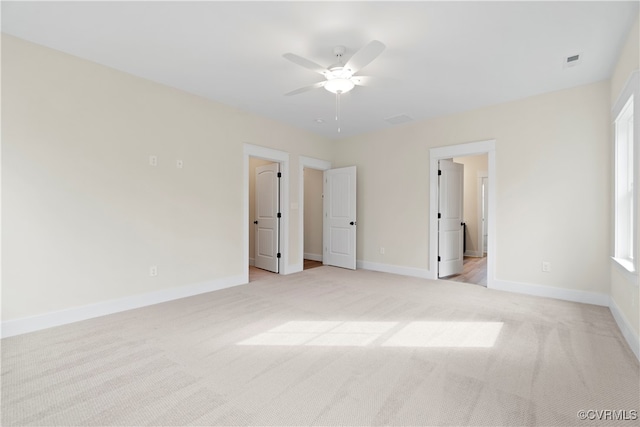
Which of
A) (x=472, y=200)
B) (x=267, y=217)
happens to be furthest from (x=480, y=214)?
(x=267, y=217)

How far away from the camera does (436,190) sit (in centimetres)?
510

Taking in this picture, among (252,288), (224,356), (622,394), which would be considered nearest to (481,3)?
(622,394)

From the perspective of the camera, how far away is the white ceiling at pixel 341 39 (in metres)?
2.38

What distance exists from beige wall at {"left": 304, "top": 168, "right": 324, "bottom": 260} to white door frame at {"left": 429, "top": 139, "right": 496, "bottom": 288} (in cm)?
273

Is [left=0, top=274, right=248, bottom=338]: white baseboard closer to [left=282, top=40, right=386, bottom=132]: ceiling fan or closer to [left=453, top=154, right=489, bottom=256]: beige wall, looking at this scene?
[left=282, top=40, right=386, bottom=132]: ceiling fan

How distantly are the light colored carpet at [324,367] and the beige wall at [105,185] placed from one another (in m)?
0.53

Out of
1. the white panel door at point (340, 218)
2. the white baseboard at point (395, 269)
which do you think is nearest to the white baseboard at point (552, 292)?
the white baseboard at point (395, 269)

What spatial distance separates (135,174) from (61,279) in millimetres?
1317

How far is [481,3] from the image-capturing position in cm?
228

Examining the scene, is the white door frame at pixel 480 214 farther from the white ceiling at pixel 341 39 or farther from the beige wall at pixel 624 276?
the beige wall at pixel 624 276

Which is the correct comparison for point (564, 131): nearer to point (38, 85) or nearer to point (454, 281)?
point (454, 281)

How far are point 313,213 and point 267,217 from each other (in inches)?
65.4

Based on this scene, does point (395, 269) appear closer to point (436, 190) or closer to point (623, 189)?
point (436, 190)

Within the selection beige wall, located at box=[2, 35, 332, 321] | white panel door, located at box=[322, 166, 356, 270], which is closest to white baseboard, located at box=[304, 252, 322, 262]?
white panel door, located at box=[322, 166, 356, 270]
